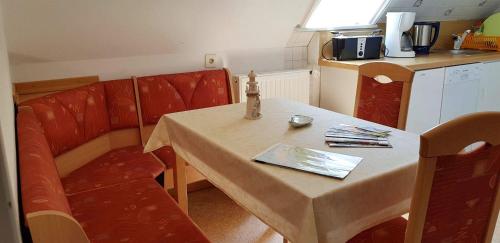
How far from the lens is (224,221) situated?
2439 mm

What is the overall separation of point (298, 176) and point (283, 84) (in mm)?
1992

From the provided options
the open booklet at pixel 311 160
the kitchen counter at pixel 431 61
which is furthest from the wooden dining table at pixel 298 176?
the kitchen counter at pixel 431 61

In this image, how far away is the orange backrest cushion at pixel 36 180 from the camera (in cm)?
99

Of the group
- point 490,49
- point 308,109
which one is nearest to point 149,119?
point 308,109

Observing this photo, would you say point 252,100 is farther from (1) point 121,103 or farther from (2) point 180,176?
(1) point 121,103

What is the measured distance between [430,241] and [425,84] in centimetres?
211

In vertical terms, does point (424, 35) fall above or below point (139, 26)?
below

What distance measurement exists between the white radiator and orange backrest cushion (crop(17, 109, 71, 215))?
1619 mm

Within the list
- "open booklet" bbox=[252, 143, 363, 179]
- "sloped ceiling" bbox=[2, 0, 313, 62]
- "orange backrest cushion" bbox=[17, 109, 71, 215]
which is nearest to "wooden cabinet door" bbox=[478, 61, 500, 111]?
"sloped ceiling" bbox=[2, 0, 313, 62]

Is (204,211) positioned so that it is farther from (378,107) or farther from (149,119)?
(378,107)

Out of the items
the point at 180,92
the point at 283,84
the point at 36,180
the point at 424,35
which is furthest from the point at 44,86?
the point at 424,35

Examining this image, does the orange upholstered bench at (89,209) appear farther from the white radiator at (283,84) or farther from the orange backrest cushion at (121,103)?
the white radiator at (283,84)

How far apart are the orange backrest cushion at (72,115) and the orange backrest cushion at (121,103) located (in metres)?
0.04

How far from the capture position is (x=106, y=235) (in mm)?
1529
